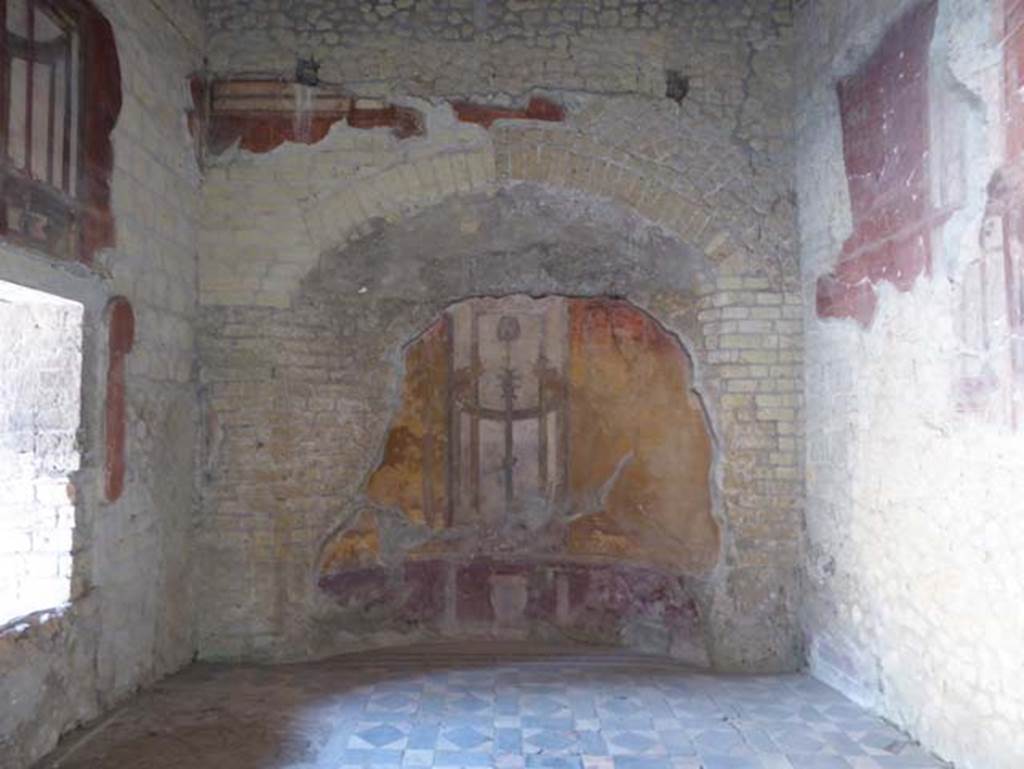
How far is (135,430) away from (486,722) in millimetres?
2222

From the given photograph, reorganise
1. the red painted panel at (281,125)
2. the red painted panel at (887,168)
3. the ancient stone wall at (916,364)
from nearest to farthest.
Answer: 1. the ancient stone wall at (916,364)
2. the red painted panel at (887,168)
3. the red painted panel at (281,125)

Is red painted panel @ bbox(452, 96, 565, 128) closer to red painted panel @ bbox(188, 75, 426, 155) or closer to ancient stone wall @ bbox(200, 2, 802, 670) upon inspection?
ancient stone wall @ bbox(200, 2, 802, 670)

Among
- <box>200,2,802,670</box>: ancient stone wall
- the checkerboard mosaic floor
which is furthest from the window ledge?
<box>200,2,802,670</box>: ancient stone wall

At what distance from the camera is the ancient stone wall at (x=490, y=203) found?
200 inches

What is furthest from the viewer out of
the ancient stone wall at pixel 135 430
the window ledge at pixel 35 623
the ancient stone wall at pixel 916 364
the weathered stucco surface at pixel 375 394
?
the weathered stucco surface at pixel 375 394

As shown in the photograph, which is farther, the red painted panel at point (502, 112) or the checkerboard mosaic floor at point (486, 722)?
the red painted panel at point (502, 112)

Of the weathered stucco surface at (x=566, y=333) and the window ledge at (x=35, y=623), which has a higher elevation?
the weathered stucco surface at (x=566, y=333)

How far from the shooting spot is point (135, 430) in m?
4.39

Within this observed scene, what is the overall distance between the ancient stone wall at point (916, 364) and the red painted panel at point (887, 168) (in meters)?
0.01

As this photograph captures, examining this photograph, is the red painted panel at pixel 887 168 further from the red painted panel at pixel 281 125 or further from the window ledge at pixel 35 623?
the window ledge at pixel 35 623

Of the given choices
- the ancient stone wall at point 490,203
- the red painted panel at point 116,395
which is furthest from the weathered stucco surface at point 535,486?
the red painted panel at point 116,395

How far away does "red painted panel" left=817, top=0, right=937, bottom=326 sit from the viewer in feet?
12.4

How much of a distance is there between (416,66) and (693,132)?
169 cm

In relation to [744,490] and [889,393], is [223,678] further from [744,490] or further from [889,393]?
[889,393]
